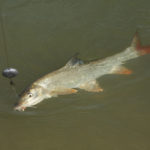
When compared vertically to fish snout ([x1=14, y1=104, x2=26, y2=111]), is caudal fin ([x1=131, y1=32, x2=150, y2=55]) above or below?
above

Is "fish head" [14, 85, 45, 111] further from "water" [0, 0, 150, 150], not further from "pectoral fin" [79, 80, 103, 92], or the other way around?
"pectoral fin" [79, 80, 103, 92]

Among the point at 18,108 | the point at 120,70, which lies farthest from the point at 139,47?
the point at 18,108

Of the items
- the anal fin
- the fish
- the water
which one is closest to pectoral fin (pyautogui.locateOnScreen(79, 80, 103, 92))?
the fish

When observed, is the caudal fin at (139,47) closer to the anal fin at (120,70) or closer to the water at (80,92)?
the water at (80,92)

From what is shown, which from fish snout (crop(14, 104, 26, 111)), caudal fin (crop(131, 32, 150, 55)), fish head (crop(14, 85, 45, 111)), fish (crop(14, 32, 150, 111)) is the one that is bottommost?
fish snout (crop(14, 104, 26, 111))

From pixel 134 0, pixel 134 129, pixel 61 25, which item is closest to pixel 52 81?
pixel 134 129

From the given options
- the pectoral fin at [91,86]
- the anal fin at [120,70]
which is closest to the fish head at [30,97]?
the pectoral fin at [91,86]

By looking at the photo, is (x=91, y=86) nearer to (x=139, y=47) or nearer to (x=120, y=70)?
(x=120, y=70)

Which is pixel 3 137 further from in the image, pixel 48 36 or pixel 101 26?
pixel 101 26
